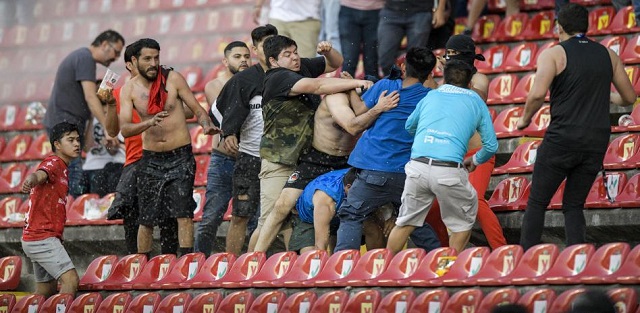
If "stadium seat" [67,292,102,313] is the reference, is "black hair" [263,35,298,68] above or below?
above

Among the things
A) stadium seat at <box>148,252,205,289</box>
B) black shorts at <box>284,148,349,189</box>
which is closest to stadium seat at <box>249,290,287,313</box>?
black shorts at <box>284,148,349,189</box>

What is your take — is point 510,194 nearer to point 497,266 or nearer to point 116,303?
point 497,266

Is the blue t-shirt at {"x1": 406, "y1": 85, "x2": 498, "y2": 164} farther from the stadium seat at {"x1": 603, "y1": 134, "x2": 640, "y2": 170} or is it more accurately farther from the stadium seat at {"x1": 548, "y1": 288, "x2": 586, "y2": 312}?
the stadium seat at {"x1": 603, "y1": 134, "x2": 640, "y2": 170}

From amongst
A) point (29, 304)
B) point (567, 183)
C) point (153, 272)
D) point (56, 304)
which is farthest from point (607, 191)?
point (29, 304)

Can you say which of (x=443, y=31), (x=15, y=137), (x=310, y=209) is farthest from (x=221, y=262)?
(x=15, y=137)

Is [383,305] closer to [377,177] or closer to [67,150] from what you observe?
[377,177]

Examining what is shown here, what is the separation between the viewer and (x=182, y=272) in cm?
1058

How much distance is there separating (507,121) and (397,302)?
10.4 ft

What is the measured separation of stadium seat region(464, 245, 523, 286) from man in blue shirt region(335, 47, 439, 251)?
2.86 ft

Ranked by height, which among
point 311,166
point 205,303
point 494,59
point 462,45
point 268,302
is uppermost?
point 462,45

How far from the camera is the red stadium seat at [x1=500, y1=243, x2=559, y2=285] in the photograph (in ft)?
28.7

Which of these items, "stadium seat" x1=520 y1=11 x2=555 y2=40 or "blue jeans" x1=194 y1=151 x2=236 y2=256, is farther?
"stadium seat" x1=520 y1=11 x2=555 y2=40

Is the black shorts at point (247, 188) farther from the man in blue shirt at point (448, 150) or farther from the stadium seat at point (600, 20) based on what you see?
the stadium seat at point (600, 20)

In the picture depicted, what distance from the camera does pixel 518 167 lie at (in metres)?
11.0
